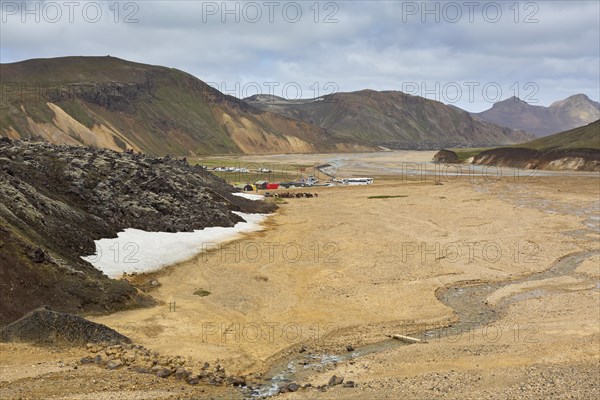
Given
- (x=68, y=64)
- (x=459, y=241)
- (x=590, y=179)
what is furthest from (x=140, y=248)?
(x=68, y=64)

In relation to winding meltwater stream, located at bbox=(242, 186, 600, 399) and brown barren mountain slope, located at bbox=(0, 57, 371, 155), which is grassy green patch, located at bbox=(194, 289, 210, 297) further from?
brown barren mountain slope, located at bbox=(0, 57, 371, 155)

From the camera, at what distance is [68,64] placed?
19012cm

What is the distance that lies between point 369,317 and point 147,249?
1752 cm

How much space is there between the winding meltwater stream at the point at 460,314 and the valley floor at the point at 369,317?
216mm

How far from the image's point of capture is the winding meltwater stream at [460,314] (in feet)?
68.2

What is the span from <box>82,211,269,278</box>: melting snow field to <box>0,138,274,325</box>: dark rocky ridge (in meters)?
0.96

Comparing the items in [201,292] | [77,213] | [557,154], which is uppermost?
[557,154]

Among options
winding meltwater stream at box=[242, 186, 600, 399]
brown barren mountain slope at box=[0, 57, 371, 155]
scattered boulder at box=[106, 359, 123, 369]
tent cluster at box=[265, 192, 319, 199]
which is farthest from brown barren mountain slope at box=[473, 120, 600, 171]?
scattered boulder at box=[106, 359, 123, 369]

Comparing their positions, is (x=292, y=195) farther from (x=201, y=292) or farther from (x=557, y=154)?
(x=557, y=154)

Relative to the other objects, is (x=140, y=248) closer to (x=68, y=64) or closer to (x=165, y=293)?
(x=165, y=293)

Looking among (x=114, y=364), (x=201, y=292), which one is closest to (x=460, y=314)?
(x=201, y=292)

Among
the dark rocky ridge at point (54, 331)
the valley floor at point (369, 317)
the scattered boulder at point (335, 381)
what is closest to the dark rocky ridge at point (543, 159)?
the valley floor at point (369, 317)

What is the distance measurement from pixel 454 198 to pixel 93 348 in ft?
220

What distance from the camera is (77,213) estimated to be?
3762cm
